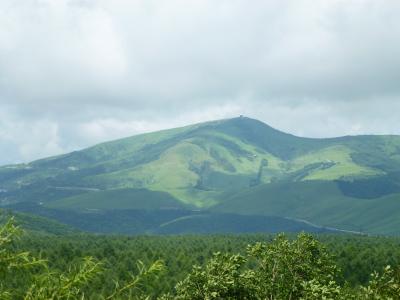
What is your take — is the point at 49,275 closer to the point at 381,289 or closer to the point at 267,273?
the point at 381,289

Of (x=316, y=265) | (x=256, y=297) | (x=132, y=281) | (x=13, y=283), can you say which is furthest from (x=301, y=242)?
(x=13, y=283)

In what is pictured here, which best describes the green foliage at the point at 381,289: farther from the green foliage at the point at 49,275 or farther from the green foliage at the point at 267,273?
the green foliage at the point at 49,275

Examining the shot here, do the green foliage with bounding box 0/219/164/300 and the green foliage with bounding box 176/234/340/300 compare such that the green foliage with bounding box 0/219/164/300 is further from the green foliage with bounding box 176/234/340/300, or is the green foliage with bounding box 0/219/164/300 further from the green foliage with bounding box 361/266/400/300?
the green foliage with bounding box 361/266/400/300

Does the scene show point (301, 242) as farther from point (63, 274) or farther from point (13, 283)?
point (13, 283)

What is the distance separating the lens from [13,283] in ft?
651

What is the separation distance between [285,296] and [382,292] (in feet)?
29.2

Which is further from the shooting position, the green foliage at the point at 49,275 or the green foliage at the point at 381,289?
the green foliage at the point at 381,289

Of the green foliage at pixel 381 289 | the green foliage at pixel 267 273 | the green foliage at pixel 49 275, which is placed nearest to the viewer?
the green foliage at pixel 49 275

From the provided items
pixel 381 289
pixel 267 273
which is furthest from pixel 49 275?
pixel 267 273

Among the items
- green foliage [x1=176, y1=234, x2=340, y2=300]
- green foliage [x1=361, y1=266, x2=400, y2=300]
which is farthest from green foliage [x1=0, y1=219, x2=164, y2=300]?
green foliage [x1=361, y1=266, x2=400, y2=300]

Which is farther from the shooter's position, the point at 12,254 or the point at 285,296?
the point at 285,296

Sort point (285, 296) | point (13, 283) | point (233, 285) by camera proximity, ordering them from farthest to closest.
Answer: point (13, 283), point (285, 296), point (233, 285)

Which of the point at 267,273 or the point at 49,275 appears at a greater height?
the point at 49,275

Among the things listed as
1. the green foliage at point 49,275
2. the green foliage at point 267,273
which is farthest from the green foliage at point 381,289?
the green foliage at point 49,275
